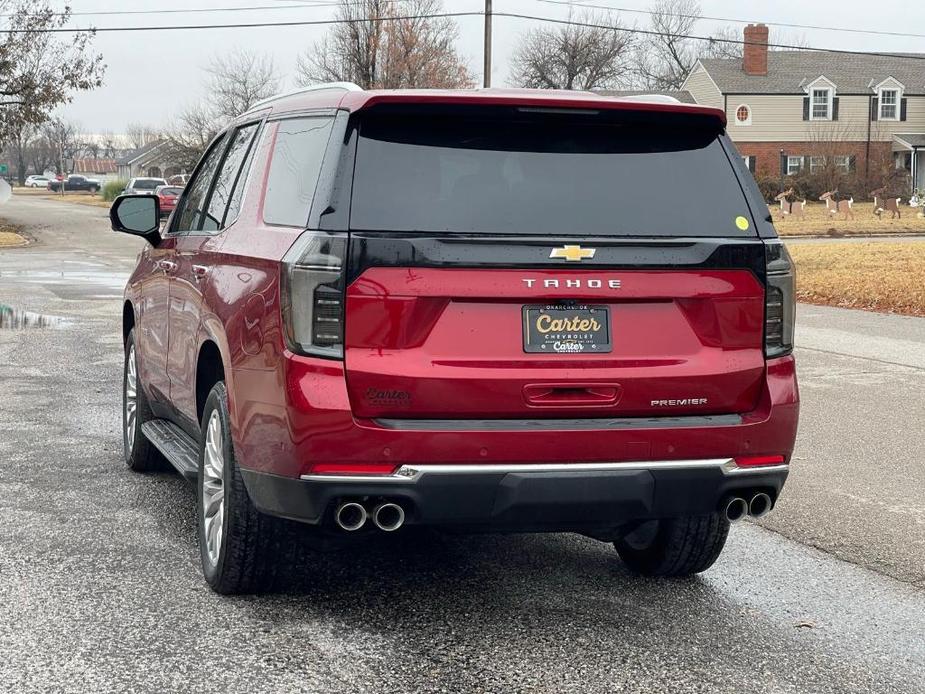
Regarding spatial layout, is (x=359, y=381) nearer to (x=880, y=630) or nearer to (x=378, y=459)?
(x=378, y=459)

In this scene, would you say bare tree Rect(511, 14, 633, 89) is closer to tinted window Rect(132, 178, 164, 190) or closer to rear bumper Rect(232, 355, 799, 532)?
tinted window Rect(132, 178, 164, 190)

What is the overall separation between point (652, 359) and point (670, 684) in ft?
3.45

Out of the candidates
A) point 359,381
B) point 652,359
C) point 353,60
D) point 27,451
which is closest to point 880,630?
point 652,359

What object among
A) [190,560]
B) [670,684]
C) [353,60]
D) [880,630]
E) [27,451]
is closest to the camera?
[670,684]

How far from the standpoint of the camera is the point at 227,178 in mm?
5859

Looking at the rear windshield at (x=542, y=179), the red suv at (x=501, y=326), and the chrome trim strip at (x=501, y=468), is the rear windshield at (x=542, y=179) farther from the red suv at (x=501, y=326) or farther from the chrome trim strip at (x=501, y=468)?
the chrome trim strip at (x=501, y=468)

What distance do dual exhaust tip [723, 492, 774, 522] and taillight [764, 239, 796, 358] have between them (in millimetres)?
504

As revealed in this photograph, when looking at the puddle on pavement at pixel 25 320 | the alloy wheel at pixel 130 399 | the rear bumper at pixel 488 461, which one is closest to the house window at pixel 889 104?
the puddle on pavement at pixel 25 320

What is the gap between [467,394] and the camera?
4.30m

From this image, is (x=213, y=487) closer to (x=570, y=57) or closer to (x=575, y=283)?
(x=575, y=283)

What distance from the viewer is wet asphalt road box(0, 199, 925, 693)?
4266 millimetres

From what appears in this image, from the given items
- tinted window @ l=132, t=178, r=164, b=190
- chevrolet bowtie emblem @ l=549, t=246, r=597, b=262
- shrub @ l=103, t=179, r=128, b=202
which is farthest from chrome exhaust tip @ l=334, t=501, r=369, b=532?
shrub @ l=103, t=179, r=128, b=202

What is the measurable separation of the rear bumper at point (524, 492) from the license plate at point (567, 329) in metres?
0.39

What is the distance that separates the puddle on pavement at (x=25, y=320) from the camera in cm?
1530
